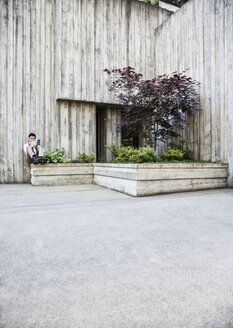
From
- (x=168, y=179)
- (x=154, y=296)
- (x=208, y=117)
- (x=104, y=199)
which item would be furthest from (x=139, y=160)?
(x=154, y=296)

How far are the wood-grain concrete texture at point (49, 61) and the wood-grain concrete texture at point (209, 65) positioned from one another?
171cm

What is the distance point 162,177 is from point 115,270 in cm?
268

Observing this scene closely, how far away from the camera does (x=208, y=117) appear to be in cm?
505

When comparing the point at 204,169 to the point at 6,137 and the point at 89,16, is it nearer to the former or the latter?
the point at 6,137

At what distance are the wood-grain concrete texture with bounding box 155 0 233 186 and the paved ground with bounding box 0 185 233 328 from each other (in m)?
2.77

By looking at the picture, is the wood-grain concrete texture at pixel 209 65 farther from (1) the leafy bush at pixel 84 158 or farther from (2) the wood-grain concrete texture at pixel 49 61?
(1) the leafy bush at pixel 84 158

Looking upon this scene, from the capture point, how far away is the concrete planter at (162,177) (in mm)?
3654

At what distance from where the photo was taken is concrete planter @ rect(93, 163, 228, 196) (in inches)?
144

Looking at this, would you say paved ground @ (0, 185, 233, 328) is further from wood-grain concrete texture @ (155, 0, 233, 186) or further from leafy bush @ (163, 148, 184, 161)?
wood-grain concrete texture @ (155, 0, 233, 186)

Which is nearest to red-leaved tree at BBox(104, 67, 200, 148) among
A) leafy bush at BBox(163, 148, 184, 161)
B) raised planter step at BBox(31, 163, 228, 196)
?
leafy bush at BBox(163, 148, 184, 161)

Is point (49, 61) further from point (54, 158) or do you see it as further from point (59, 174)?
point (59, 174)

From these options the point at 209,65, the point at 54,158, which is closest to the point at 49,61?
the point at 54,158

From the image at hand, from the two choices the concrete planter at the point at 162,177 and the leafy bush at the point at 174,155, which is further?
the leafy bush at the point at 174,155

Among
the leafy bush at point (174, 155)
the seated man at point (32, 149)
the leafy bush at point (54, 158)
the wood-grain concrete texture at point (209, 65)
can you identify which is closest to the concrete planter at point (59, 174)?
the leafy bush at point (54, 158)
